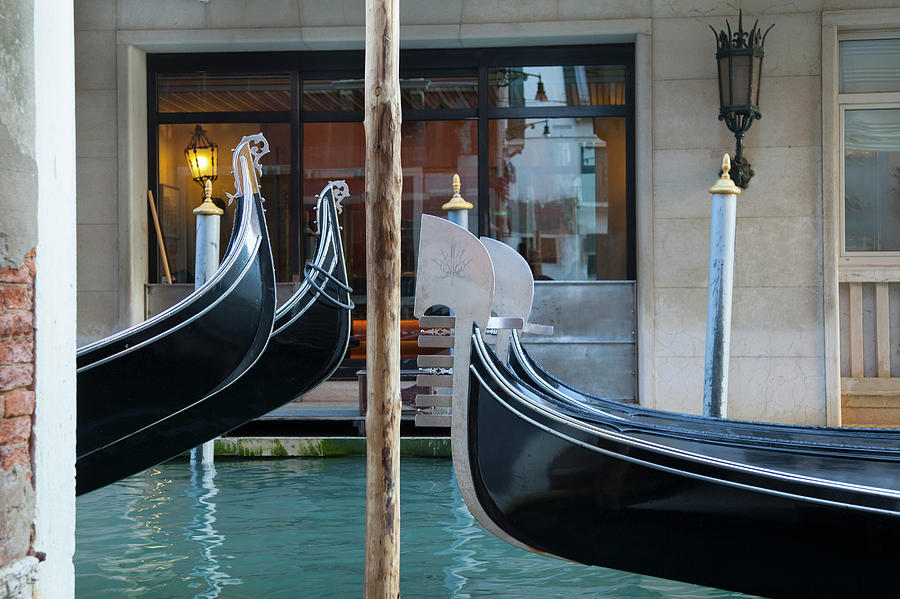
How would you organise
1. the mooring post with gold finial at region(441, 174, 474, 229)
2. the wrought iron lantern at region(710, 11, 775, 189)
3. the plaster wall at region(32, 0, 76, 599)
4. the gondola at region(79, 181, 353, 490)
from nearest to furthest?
the plaster wall at region(32, 0, 76, 599)
the gondola at region(79, 181, 353, 490)
the mooring post with gold finial at region(441, 174, 474, 229)
the wrought iron lantern at region(710, 11, 775, 189)

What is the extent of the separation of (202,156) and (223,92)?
51cm

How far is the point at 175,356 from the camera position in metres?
3.63

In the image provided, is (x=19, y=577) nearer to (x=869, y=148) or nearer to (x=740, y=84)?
(x=740, y=84)

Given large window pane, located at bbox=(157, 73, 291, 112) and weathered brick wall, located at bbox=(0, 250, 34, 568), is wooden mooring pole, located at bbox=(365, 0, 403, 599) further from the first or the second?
large window pane, located at bbox=(157, 73, 291, 112)

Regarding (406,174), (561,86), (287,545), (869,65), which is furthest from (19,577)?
(869,65)

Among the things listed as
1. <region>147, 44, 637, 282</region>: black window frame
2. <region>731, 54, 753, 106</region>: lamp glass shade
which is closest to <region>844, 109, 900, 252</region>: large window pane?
<region>731, 54, 753, 106</region>: lamp glass shade

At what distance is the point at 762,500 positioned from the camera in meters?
2.80

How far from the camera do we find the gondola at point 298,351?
4418mm

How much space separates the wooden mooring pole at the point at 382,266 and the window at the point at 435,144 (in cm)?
442

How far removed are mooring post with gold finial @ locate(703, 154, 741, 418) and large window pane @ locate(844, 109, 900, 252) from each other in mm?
2319

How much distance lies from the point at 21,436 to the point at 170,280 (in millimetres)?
5535

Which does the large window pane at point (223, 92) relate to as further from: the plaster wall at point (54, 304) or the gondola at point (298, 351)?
the plaster wall at point (54, 304)

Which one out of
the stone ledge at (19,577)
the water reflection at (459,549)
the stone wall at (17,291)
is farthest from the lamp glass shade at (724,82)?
the stone ledge at (19,577)

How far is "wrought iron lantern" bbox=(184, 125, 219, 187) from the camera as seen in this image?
24.7 ft
